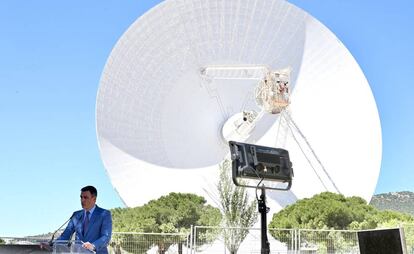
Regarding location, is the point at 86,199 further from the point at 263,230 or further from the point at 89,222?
the point at 263,230

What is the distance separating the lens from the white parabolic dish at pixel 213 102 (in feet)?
106

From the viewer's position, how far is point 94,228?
17.8ft

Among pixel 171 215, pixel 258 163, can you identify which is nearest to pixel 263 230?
pixel 258 163

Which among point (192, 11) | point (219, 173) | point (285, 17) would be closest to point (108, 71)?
point (192, 11)

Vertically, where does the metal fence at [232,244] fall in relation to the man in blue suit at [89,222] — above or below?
above

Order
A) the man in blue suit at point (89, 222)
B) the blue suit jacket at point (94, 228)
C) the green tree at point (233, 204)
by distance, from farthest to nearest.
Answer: the green tree at point (233, 204) < the man in blue suit at point (89, 222) < the blue suit jacket at point (94, 228)

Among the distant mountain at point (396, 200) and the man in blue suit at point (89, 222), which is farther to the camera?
the distant mountain at point (396, 200)

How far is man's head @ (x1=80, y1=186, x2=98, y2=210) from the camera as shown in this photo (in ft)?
17.9

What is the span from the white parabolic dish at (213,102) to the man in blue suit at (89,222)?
26798 mm

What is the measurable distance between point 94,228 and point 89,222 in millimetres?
96

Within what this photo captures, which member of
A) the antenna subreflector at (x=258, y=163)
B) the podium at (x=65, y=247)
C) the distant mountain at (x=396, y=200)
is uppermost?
the distant mountain at (x=396, y=200)

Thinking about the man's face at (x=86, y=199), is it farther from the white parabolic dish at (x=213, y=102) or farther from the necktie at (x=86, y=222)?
the white parabolic dish at (x=213, y=102)

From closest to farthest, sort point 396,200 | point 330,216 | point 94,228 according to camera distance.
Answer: point 94,228 < point 330,216 < point 396,200

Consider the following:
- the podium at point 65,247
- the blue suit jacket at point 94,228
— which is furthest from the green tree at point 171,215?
the podium at point 65,247
